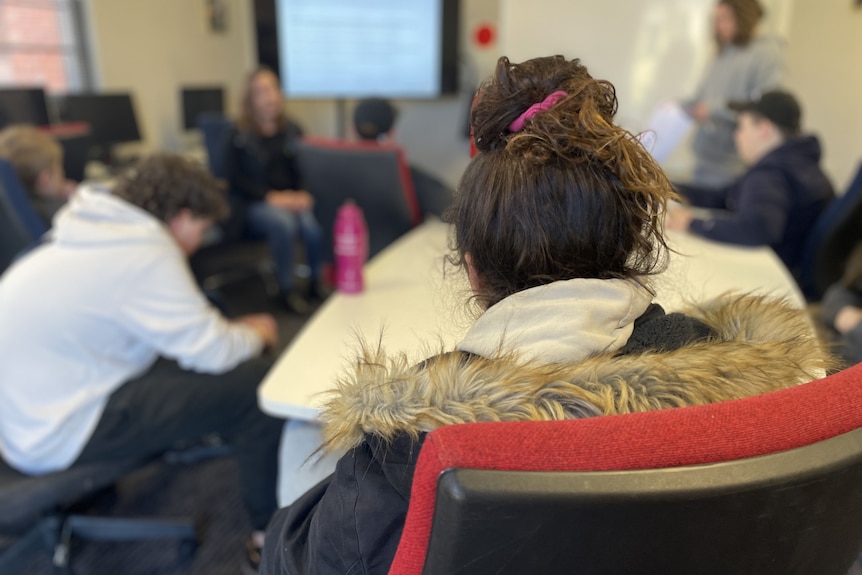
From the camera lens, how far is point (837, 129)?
11.9 ft

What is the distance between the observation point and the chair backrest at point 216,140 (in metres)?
3.21

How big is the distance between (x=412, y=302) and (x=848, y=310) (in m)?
1.19

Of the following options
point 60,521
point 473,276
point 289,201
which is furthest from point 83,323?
point 289,201

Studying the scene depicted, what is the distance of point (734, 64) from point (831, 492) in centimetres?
303

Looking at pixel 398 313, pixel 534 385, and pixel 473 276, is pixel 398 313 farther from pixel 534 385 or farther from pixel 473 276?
pixel 534 385

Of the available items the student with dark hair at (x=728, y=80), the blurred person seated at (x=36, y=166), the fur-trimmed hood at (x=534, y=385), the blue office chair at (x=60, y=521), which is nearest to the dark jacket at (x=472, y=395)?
the fur-trimmed hood at (x=534, y=385)

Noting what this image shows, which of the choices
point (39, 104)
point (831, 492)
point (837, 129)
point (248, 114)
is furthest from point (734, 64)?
point (39, 104)

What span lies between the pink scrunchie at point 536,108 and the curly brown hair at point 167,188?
3.62 feet

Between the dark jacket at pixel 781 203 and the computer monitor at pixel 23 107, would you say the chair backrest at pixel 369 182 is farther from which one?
the computer monitor at pixel 23 107

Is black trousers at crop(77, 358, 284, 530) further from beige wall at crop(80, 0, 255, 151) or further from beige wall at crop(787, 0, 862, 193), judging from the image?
beige wall at crop(787, 0, 862, 193)

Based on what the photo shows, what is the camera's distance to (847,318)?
1.65m

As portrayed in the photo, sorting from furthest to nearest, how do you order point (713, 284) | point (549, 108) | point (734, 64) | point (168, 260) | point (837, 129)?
point (837, 129)
point (734, 64)
point (713, 284)
point (168, 260)
point (549, 108)

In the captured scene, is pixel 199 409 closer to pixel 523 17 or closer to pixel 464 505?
pixel 464 505

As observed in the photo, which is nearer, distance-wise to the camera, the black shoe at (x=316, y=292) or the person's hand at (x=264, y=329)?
the person's hand at (x=264, y=329)
